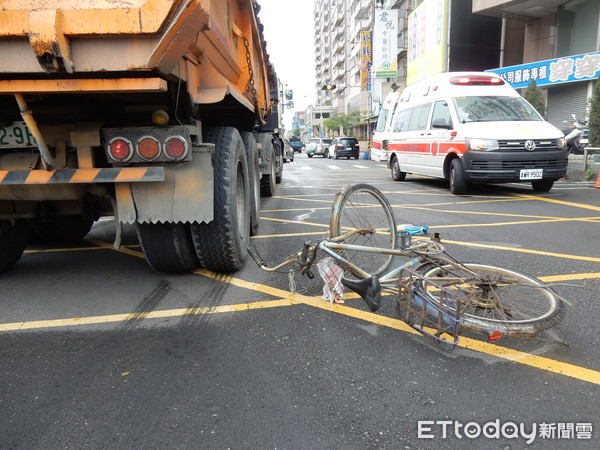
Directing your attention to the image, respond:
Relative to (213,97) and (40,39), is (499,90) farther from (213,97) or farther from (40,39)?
(40,39)

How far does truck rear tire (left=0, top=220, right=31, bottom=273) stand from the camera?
4.23 m

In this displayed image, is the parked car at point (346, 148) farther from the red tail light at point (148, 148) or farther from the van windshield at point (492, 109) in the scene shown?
the red tail light at point (148, 148)

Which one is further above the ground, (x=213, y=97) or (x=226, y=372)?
(x=213, y=97)

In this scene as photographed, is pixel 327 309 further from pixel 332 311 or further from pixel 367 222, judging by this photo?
pixel 367 222

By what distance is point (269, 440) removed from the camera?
194 cm

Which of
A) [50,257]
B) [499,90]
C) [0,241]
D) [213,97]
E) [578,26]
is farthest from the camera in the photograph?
[578,26]

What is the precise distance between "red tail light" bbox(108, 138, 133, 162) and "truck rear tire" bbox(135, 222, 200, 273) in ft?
2.53

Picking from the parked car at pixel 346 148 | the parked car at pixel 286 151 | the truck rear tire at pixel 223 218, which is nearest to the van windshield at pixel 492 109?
the parked car at pixel 286 151

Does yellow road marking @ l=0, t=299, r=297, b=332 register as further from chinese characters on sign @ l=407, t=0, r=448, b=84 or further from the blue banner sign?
chinese characters on sign @ l=407, t=0, r=448, b=84

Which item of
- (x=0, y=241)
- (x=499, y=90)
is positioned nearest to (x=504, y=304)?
(x=0, y=241)

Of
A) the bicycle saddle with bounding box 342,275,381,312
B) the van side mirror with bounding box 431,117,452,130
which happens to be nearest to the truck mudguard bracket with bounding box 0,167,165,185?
the bicycle saddle with bounding box 342,275,381,312

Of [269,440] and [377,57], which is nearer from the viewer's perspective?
[269,440]

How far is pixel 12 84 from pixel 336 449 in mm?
2743

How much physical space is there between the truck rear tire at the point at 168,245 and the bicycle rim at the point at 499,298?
2.09 m
